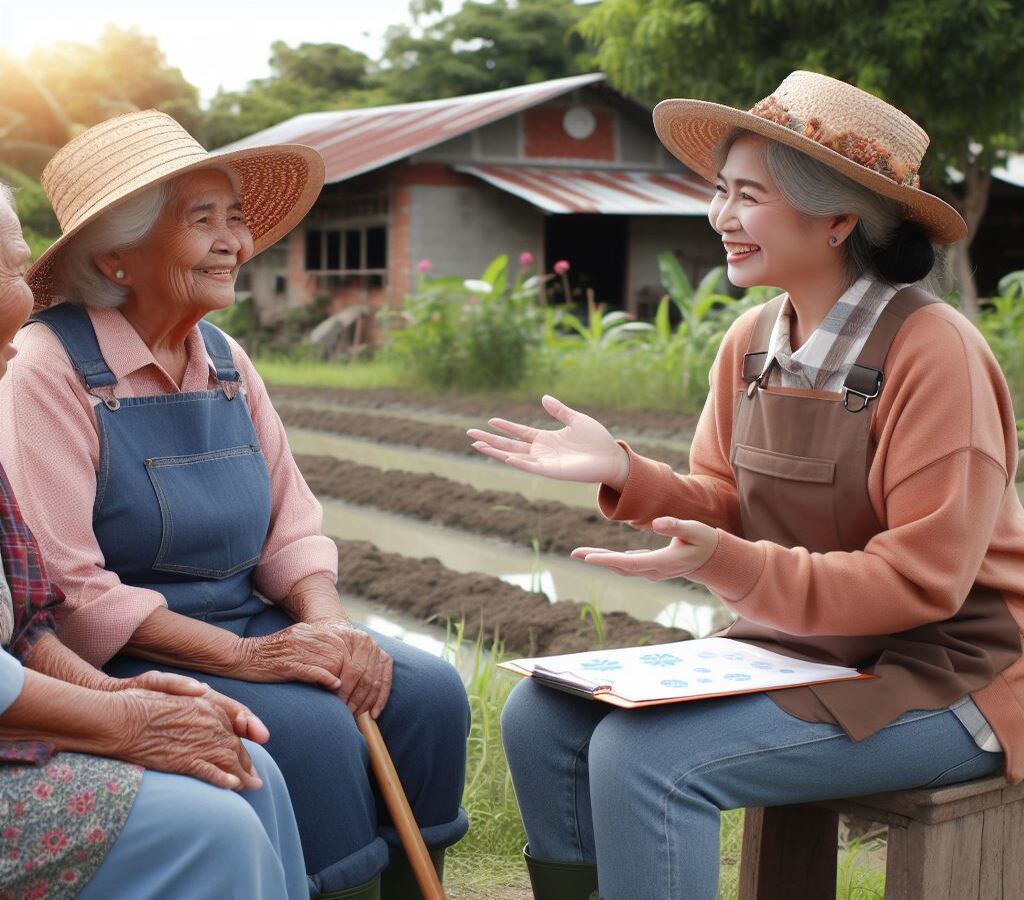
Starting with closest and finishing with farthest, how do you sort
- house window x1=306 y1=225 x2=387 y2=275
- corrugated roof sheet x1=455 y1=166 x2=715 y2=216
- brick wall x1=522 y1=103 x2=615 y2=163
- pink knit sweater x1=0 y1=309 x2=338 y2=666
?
pink knit sweater x1=0 y1=309 x2=338 y2=666 < corrugated roof sheet x1=455 y1=166 x2=715 y2=216 < house window x1=306 y1=225 x2=387 y2=275 < brick wall x1=522 y1=103 x2=615 y2=163

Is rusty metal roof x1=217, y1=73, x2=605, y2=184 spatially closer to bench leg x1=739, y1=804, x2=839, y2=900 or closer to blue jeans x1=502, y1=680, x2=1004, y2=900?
bench leg x1=739, y1=804, x2=839, y2=900

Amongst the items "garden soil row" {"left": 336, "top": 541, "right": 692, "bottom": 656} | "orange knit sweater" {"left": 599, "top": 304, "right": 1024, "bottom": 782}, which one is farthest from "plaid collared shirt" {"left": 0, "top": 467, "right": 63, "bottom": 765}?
"garden soil row" {"left": 336, "top": 541, "right": 692, "bottom": 656}

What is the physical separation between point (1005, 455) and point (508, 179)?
15960 millimetres

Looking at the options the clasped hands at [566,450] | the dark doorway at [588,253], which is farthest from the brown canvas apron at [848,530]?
the dark doorway at [588,253]

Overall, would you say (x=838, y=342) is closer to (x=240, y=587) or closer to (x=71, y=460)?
(x=240, y=587)

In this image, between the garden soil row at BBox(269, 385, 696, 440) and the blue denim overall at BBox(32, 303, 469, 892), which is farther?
the garden soil row at BBox(269, 385, 696, 440)

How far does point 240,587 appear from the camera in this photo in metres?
2.46

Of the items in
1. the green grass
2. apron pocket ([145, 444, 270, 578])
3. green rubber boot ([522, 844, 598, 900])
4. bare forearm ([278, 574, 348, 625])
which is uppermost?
apron pocket ([145, 444, 270, 578])

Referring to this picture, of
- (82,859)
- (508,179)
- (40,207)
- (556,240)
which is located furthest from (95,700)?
(40,207)

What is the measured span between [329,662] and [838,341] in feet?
3.31

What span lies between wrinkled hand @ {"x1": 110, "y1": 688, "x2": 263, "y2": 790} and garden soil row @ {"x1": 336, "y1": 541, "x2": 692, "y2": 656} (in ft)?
6.45

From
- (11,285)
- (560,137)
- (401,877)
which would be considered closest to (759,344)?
(401,877)

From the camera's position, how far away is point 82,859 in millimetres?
1683

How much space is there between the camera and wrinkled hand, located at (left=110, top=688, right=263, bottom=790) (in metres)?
1.80
